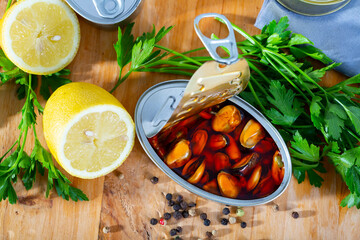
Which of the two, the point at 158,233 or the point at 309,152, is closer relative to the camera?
the point at 309,152

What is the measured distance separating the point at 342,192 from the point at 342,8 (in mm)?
547

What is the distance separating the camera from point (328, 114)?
3.25ft

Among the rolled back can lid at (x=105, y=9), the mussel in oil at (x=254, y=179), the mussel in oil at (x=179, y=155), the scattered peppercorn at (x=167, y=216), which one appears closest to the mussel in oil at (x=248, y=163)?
the mussel in oil at (x=254, y=179)

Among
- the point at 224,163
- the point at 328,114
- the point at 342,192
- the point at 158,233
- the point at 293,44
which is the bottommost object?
the point at 158,233

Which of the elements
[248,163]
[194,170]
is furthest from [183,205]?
[248,163]

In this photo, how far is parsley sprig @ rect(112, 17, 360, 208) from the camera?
0.99m

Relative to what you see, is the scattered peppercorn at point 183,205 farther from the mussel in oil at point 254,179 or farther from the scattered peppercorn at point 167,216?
the mussel in oil at point 254,179

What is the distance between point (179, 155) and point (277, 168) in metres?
0.27

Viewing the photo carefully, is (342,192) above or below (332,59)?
below

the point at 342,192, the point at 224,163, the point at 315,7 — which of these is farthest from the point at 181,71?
the point at 342,192

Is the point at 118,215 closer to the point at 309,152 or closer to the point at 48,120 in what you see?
the point at 48,120

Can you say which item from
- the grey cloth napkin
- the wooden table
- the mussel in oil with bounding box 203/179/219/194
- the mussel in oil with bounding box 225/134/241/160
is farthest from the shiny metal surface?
the mussel in oil with bounding box 203/179/219/194

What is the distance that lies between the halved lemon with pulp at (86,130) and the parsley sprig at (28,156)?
0.19ft

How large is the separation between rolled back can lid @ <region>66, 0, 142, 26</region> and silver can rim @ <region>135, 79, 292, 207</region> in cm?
21
